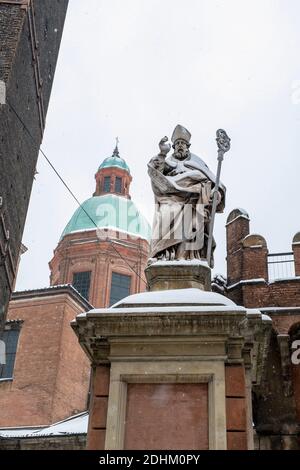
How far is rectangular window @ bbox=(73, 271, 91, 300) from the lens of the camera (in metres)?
44.5

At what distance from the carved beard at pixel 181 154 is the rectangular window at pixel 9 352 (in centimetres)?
2248

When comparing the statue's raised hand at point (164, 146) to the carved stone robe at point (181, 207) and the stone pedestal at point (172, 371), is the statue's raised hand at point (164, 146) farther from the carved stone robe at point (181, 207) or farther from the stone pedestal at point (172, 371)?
the stone pedestal at point (172, 371)

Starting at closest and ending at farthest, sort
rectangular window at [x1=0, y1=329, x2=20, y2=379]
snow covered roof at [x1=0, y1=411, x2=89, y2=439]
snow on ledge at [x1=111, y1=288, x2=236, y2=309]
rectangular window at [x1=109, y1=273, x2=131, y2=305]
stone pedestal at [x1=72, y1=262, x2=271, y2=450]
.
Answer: stone pedestal at [x1=72, y1=262, x2=271, y2=450] < snow on ledge at [x1=111, y1=288, x2=236, y2=309] < snow covered roof at [x1=0, y1=411, x2=89, y2=439] < rectangular window at [x1=0, y1=329, x2=20, y2=379] < rectangular window at [x1=109, y1=273, x2=131, y2=305]

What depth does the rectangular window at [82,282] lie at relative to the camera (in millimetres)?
44531

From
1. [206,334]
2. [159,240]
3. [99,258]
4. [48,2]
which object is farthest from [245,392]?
[99,258]

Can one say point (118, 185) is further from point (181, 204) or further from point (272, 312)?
point (181, 204)

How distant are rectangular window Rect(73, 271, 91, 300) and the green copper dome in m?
3.45

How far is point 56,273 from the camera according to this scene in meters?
46.6

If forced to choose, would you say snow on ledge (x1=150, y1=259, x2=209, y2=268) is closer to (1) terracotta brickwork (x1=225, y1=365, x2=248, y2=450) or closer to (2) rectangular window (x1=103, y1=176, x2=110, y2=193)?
(1) terracotta brickwork (x1=225, y1=365, x2=248, y2=450)

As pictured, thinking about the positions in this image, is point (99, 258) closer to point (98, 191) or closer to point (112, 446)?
point (98, 191)

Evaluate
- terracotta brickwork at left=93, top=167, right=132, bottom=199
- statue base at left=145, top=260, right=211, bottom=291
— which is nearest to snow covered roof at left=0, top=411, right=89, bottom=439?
statue base at left=145, top=260, right=211, bottom=291

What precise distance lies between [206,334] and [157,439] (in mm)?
1085

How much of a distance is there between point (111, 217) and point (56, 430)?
84.6 ft

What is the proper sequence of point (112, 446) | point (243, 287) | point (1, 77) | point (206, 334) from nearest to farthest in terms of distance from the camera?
1. point (112, 446)
2. point (206, 334)
3. point (243, 287)
4. point (1, 77)
